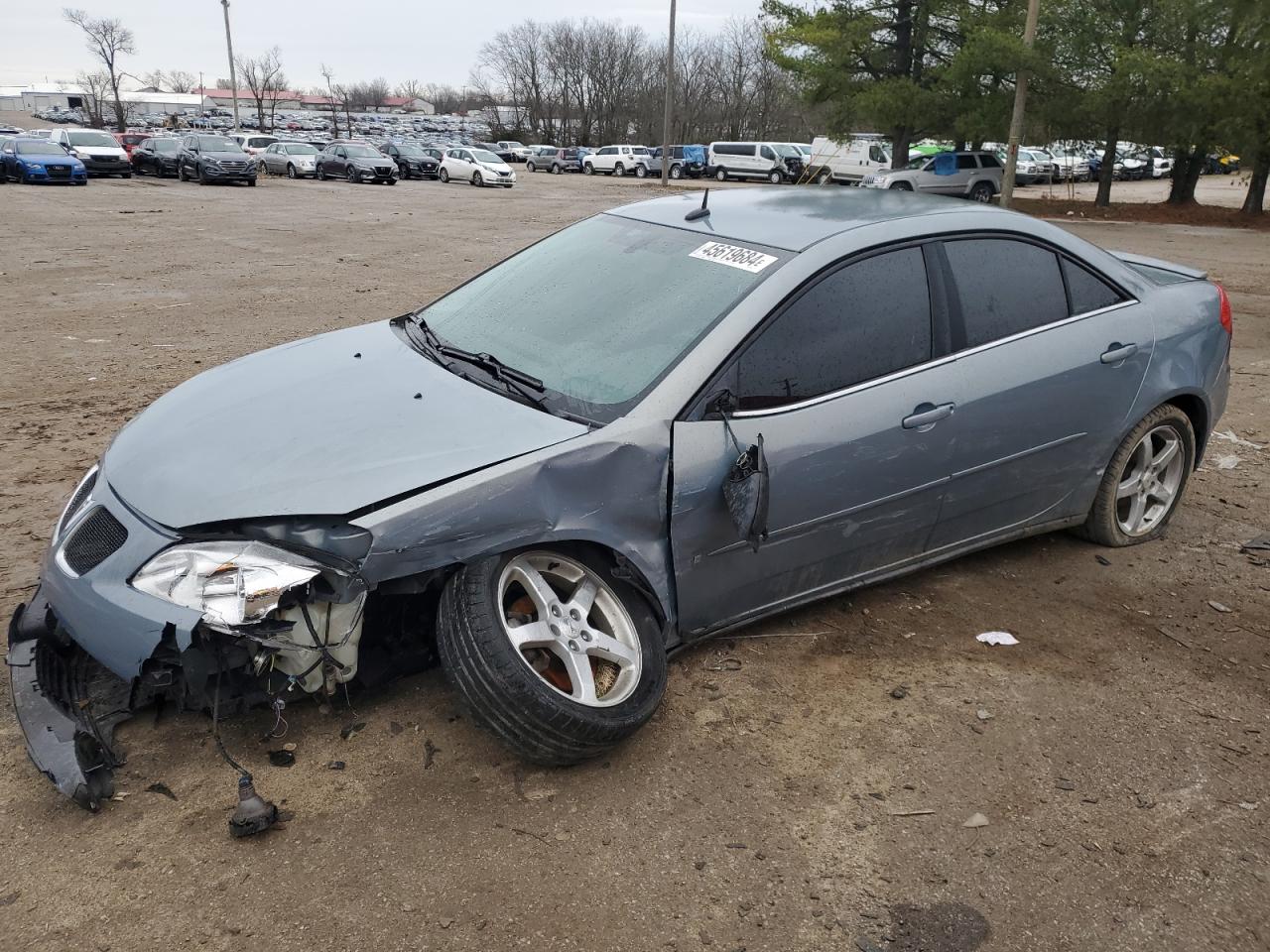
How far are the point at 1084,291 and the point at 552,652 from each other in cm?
273

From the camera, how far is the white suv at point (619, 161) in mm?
49219

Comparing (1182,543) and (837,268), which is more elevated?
(837,268)

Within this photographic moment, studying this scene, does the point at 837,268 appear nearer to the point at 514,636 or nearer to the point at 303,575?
the point at 514,636

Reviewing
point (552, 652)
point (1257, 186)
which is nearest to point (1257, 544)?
point (552, 652)

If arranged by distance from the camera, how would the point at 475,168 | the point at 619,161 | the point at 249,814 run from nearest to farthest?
the point at 249,814 → the point at 475,168 → the point at 619,161

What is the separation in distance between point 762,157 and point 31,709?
144 feet

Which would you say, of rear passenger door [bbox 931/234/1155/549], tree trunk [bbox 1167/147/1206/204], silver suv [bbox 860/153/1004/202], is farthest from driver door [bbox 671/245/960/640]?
tree trunk [bbox 1167/147/1206/204]

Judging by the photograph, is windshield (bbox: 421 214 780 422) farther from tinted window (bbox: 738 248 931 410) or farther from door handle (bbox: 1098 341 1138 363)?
door handle (bbox: 1098 341 1138 363)

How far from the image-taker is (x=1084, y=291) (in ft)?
13.8

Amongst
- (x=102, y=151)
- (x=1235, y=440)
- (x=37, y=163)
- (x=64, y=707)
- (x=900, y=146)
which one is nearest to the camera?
(x=64, y=707)

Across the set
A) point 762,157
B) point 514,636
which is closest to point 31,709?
point 514,636

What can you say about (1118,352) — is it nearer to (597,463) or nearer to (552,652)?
(597,463)

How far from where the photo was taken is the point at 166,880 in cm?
253

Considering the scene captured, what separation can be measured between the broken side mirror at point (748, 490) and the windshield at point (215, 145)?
34.3 metres
